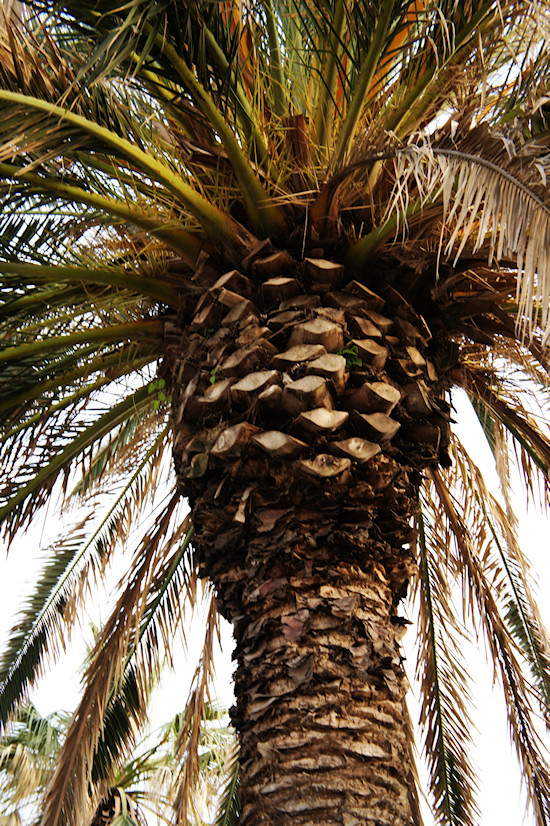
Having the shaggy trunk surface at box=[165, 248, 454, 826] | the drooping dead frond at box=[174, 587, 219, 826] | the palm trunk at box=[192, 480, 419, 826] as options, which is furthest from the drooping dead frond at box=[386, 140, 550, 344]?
the drooping dead frond at box=[174, 587, 219, 826]

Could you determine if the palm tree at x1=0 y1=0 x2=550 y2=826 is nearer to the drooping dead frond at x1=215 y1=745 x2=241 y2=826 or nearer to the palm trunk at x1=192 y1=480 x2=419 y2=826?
the palm trunk at x1=192 y1=480 x2=419 y2=826

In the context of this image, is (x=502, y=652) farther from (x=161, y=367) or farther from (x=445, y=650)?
(x=161, y=367)

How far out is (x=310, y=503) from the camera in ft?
9.51

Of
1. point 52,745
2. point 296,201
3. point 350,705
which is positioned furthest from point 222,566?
point 52,745

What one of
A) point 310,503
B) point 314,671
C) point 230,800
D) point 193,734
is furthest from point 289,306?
point 230,800

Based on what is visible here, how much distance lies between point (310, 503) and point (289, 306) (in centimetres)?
82

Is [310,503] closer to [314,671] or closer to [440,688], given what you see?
[314,671]

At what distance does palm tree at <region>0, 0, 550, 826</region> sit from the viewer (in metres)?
2.63

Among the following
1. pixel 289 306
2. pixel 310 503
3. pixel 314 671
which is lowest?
pixel 314 671

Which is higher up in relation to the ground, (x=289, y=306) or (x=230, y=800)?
(x=289, y=306)

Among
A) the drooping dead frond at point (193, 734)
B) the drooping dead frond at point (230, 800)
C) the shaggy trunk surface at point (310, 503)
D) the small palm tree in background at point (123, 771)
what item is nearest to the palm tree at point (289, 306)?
the shaggy trunk surface at point (310, 503)

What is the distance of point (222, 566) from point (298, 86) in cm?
212

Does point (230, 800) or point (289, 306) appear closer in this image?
point (289, 306)

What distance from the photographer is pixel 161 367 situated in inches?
153
